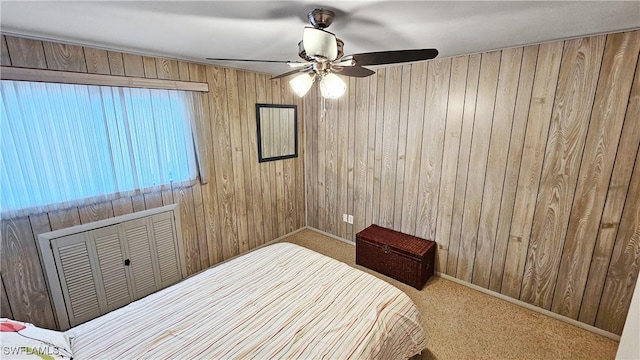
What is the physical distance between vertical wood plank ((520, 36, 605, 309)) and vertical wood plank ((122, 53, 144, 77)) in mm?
3199

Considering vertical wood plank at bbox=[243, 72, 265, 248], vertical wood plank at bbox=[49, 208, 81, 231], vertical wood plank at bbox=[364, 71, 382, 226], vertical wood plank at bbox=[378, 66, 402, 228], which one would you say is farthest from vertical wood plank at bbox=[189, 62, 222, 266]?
vertical wood plank at bbox=[378, 66, 402, 228]

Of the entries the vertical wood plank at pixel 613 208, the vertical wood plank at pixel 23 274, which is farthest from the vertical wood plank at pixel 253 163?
the vertical wood plank at pixel 613 208

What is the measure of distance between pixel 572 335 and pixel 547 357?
0.39 meters

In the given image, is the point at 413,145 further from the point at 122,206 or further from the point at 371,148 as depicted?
the point at 122,206

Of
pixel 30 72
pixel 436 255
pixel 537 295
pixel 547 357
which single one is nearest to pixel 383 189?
pixel 436 255

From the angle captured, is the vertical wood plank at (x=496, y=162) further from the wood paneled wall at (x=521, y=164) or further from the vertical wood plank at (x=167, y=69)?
the vertical wood plank at (x=167, y=69)

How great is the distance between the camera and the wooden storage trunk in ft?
8.50

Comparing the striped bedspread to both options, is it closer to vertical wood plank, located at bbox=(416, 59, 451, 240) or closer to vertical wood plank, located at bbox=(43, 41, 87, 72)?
vertical wood plank, located at bbox=(416, 59, 451, 240)

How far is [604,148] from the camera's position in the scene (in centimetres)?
186

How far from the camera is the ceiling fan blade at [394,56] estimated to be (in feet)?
4.31

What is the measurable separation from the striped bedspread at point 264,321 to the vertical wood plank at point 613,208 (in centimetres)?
145

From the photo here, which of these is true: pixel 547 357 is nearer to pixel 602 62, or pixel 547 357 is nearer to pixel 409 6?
pixel 602 62

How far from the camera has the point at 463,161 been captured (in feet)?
8.10

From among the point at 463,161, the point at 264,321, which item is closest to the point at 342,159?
the point at 463,161
